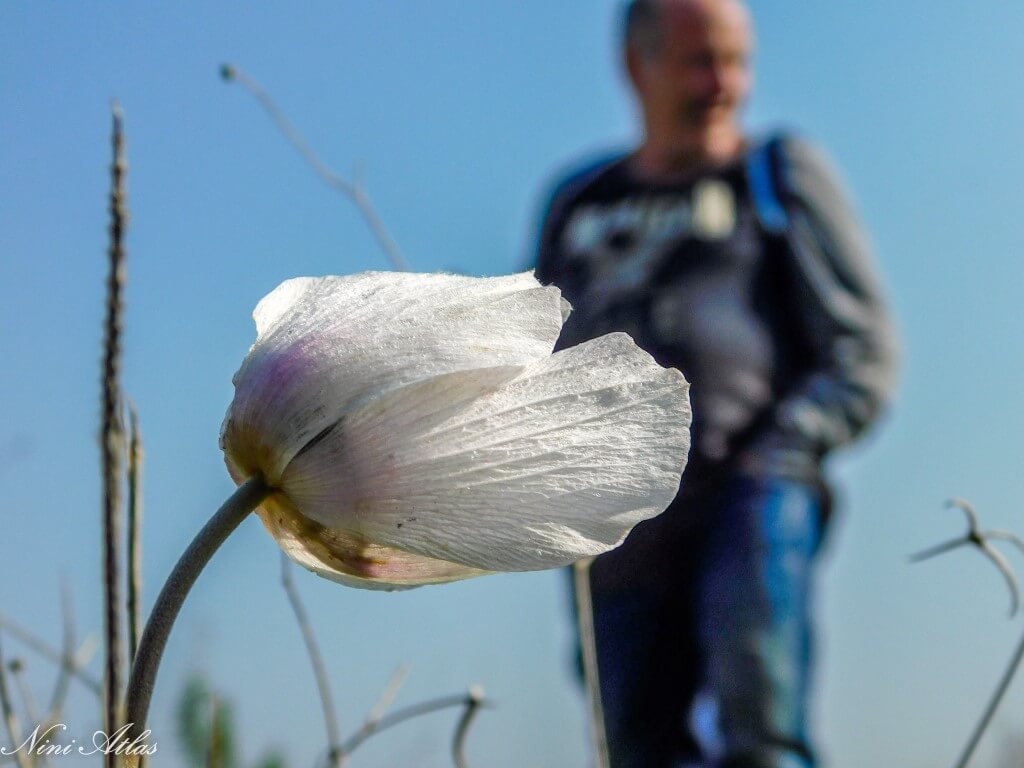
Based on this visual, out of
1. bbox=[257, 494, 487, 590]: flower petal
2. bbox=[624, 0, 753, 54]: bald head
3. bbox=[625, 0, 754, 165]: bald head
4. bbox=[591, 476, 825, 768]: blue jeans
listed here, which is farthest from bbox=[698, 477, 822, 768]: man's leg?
bbox=[257, 494, 487, 590]: flower petal

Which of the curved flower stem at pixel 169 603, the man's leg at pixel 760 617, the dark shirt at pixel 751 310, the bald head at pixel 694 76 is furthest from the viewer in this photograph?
the bald head at pixel 694 76

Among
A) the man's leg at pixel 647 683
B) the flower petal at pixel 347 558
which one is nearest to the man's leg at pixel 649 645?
the man's leg at pixel 647 683

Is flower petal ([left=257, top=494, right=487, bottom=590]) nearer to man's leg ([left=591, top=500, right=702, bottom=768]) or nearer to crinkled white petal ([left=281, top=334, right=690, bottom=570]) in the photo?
crinkled white petal ([left=281, top=334, right=690, bottom=570])

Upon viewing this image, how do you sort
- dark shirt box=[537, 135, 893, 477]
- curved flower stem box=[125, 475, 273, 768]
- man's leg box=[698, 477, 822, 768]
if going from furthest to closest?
1. dark shirt box=[537, 135, 893, 477]
2. man's leg box=[698, 477, 822, 768]
3. curved flower stem box=[125, 475, 273, 768]

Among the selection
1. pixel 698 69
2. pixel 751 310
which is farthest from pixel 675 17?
pixel 751 310

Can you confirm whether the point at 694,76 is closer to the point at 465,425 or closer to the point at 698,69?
the point at 698,69

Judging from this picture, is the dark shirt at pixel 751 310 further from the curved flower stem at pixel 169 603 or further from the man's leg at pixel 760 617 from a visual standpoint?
the curved flower stem at pixel 169 603

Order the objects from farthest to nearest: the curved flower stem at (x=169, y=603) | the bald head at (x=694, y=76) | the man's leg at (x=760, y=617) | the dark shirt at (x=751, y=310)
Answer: the bald head at (x=694, y=76) → the dark shirt at (x=751, y=310) → the man's leg at (x=760, y=617) → the curved flower stem at (x=169, y=603)
